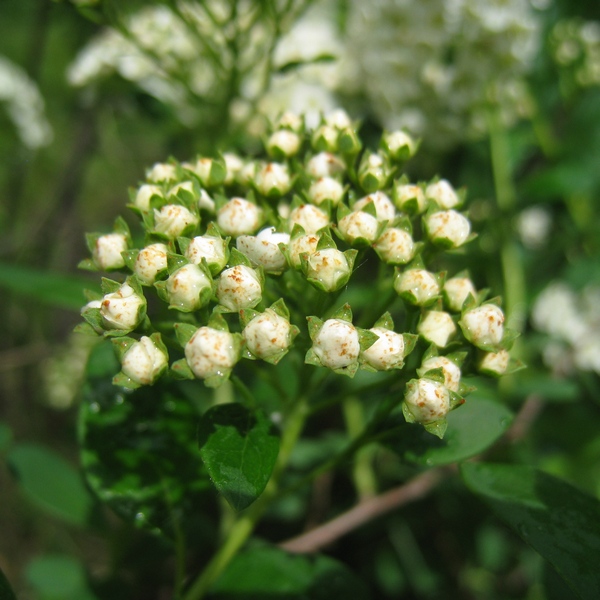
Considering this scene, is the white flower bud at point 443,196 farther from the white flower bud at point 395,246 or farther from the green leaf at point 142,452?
the green leaf at point 142,452

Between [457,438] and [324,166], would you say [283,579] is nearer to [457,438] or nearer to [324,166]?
[457,438]

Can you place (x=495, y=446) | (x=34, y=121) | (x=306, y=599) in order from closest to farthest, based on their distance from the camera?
(x=306, y=599), (x=495, y=446), (x=34, y=121)

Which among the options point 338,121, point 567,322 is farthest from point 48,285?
point 567,322

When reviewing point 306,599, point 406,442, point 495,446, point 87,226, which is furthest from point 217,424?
point 87,226

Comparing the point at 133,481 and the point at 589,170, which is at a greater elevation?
the point at 589,170

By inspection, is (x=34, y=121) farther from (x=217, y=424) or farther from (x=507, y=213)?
(x=217, y=424)

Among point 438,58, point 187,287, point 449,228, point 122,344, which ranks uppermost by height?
point 438,58

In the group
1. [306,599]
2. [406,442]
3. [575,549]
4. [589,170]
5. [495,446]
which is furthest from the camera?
[589,170]
